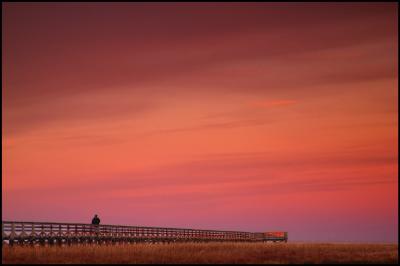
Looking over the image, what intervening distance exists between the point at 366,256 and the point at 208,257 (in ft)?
32.5

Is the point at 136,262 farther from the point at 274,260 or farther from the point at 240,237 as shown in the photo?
the point at 240,237

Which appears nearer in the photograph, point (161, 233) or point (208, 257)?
point (208, 257)

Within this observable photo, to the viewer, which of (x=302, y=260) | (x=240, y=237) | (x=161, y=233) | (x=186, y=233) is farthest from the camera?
(x=240, y=237)

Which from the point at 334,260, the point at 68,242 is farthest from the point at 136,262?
the point at 68,242

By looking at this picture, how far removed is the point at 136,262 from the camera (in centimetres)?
3631

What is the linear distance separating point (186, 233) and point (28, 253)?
40609mm

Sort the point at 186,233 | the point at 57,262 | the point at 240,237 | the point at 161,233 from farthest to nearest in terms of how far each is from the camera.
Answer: the point at 240,237
the point at 186,233
the point at 161,233
the point at 57,262

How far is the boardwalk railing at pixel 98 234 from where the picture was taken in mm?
47844

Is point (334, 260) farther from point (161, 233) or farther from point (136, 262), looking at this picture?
point (161, 233)

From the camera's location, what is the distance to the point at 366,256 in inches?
1692

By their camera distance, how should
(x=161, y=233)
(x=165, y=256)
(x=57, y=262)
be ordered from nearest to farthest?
(x=57, y=262), (x=165, y=256), (x=161, y=233)

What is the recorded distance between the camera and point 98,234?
58.4m

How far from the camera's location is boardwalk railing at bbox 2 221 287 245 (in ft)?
157

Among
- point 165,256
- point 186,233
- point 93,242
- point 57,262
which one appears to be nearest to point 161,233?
point 186,233
